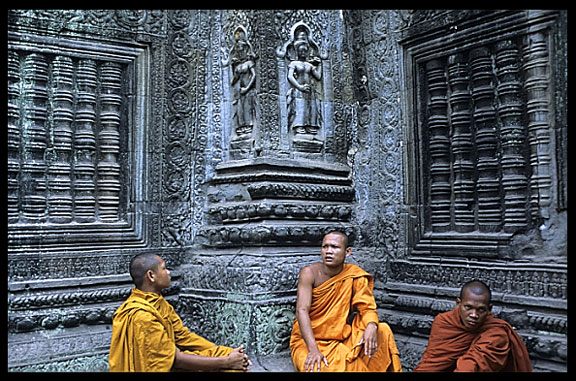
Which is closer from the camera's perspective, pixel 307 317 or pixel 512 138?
pixel 307 317

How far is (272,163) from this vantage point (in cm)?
623

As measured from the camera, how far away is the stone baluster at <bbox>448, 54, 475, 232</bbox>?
19.4ft

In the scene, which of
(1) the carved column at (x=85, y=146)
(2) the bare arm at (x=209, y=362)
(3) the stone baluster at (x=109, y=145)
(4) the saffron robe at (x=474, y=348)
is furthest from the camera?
(3) the stone baluster at (x=109, y=145)

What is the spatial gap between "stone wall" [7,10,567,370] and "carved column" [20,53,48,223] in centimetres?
2

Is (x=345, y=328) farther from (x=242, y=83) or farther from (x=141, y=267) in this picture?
(x=242, y=83)

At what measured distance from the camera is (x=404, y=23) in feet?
21.6

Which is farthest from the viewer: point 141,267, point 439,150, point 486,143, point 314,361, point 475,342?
point 439,150

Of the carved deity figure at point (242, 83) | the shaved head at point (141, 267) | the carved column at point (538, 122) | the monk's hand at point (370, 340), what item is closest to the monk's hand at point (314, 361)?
the monk's hand at point (370, 340)

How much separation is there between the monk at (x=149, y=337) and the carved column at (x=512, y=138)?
2.83 meters

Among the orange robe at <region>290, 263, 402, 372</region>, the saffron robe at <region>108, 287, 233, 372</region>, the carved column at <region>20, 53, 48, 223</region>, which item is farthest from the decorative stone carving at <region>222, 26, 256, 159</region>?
the saffron robe at <region>108, 287, 233, 372</region>

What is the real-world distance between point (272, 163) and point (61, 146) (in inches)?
89.8

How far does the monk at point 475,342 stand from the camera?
14.4 feet

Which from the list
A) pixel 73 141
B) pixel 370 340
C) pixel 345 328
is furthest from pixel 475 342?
pixel 73 141

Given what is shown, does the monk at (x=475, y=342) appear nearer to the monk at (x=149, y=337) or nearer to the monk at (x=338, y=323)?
the monk at (x=338, y=323)
